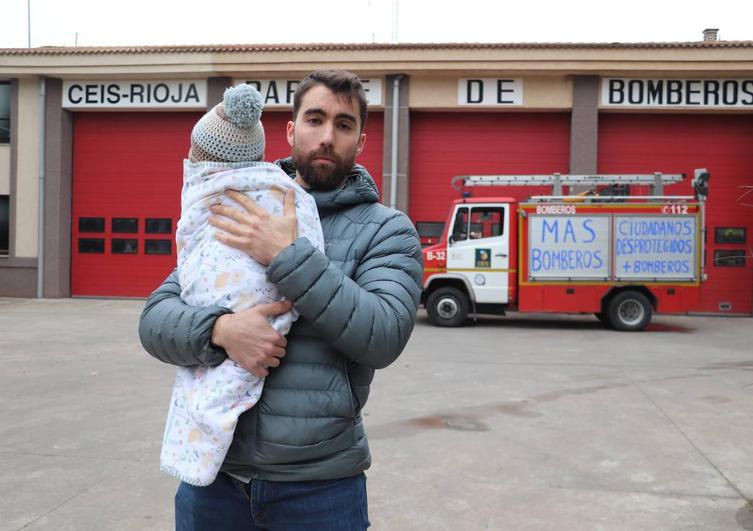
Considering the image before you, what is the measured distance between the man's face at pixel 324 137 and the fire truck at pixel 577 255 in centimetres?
1099

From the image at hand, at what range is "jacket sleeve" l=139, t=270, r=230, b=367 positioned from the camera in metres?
1.52

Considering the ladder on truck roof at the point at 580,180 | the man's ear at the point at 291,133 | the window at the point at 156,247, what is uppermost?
the ladder on truck roof at the point at 580,180

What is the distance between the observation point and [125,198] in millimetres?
17375

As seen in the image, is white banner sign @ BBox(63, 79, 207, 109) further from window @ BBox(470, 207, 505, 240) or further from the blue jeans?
the blue jeans

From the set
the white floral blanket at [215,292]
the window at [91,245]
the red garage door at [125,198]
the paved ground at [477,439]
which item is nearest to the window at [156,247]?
the red garage door at [125,198]

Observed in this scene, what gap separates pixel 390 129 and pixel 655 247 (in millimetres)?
6973

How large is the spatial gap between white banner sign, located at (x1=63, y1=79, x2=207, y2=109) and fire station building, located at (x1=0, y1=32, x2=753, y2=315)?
4 cm

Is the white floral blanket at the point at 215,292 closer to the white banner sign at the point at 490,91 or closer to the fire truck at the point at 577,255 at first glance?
the fire truck at the point at 577,255

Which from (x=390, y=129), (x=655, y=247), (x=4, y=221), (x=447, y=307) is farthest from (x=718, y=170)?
(x=4, y=221)

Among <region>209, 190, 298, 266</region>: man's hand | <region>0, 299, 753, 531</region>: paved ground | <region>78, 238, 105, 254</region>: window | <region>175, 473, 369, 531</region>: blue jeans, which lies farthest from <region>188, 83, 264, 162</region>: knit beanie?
<region>78, 238, 105, 254</region>: window

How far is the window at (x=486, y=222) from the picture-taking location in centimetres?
1270

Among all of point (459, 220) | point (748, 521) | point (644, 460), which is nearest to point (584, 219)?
point (459, 220)

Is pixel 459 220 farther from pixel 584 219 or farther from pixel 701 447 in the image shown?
pixel 701 447

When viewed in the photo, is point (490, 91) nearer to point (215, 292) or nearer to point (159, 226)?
point (159, 226)
